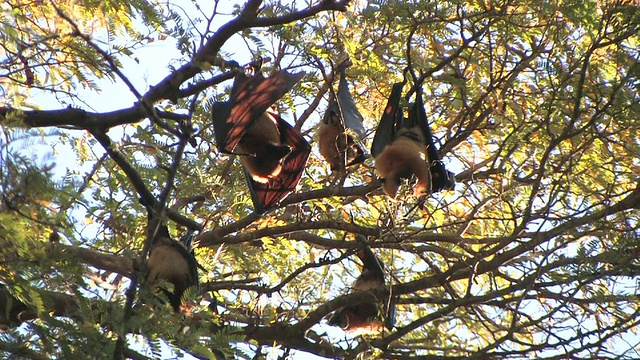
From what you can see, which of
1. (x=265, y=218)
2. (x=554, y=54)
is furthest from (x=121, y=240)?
(x=554, y=54)

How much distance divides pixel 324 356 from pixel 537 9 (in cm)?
304

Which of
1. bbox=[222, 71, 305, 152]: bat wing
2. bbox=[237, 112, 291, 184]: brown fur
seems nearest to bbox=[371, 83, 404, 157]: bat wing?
bbox=[237, 112, 291, 184]: brown fur

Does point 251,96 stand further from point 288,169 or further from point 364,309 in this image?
point 364,309

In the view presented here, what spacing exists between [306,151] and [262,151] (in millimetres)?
403

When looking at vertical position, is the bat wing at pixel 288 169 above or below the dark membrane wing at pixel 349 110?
below

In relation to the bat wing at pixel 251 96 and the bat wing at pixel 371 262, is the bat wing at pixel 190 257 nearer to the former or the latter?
the bat wing at pixel 251 96

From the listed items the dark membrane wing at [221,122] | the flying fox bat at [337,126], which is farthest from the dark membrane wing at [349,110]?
the dark membrane wing at [221,122]

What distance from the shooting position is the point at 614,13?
4.95m

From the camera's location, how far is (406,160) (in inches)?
264

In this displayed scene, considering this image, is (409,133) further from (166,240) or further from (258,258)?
(166,240)

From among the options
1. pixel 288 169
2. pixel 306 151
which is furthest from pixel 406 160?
pixel 288 169

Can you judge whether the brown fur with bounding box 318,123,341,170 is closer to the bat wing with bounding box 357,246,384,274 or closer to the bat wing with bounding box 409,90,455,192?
the bat wing with bounding box 409,90,455,192

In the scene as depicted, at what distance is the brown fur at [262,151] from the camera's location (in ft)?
20.6

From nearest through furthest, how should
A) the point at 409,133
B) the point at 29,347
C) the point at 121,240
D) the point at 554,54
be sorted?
the point at 29,347 < the point at 121,240 < the point at 554,54 < the point at 409,133
